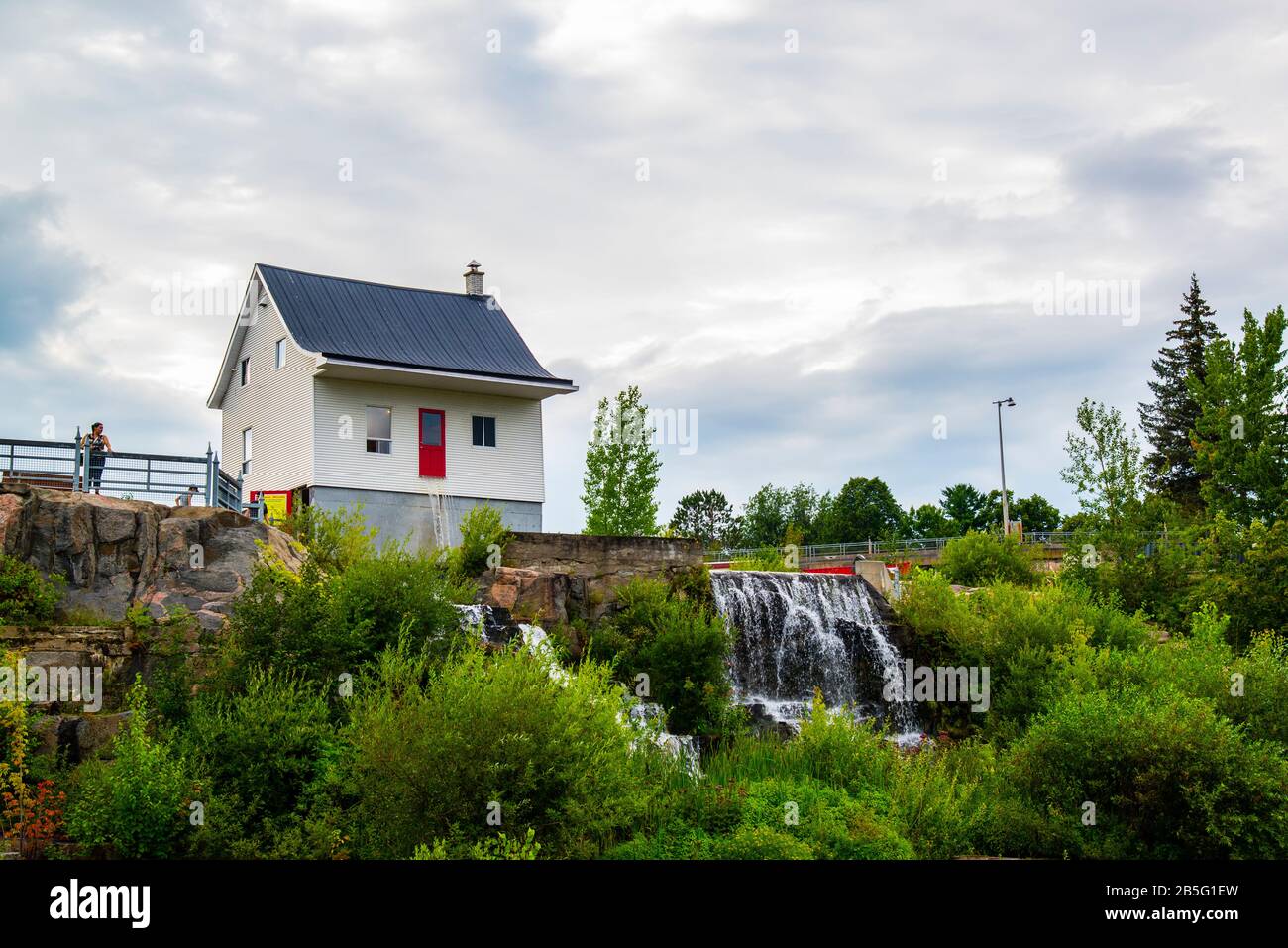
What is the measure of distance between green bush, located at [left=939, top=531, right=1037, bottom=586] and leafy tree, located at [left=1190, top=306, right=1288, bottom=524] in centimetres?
581

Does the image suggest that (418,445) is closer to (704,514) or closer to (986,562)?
(986,562)

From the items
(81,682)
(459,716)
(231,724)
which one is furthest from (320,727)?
(81,682)

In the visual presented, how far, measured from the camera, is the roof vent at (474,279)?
4225cm

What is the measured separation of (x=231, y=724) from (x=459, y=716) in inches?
137

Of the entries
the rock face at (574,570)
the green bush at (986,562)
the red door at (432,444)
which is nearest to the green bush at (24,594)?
the rock face at (574,570)

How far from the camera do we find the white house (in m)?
34.0

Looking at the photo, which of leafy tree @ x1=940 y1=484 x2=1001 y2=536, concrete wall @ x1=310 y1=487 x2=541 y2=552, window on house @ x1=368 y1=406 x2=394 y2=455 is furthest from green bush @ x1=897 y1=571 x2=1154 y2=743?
leafy tree @ x1=940 y1=484 x2=1001 y2=536

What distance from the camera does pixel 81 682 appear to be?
17.8 meters

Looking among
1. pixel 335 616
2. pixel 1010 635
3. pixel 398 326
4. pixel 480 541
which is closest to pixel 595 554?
pixel 480 541

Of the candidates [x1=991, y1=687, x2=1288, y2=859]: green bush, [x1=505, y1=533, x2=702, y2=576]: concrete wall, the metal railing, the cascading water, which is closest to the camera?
[x1=991, y1=687, x2=1288, y2=859]: green bush

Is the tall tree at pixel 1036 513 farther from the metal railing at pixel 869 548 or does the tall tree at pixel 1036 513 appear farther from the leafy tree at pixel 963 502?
the metal railing at pixel 869 548

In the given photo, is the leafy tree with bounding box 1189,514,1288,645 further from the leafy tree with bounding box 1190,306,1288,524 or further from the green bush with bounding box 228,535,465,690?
the green bush with bounding box 228,535,465,690

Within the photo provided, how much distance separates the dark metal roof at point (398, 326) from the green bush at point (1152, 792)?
21453 mm
